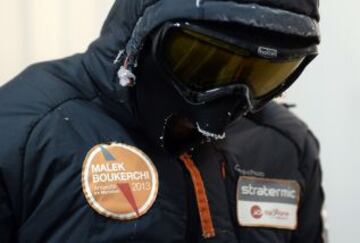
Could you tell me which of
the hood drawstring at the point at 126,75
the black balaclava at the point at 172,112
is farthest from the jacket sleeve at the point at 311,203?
the hood drawstring at the point at 126,75

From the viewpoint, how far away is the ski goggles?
2.80 feet

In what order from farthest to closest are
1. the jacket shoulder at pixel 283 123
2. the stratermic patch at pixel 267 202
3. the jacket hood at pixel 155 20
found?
the jacket shoulder at pixel 283 123, the stratermic patch at pixel 267 202, the jacket hood at pixel 155 20

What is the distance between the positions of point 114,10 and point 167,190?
302 mm

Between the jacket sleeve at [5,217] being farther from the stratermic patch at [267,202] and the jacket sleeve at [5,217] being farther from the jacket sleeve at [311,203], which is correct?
the jacket sleeve at [311,203]

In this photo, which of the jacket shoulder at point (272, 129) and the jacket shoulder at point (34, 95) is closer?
the jacket shoulder at point (34, 95)

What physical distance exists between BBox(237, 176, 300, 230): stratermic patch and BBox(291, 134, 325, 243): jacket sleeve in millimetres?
38

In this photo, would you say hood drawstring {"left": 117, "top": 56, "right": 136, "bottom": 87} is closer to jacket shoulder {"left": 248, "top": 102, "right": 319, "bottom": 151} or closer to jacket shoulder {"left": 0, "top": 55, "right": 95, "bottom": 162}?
jacket shoulder {"left": 0, "top": 55, "right": 95, "bottom": 162}

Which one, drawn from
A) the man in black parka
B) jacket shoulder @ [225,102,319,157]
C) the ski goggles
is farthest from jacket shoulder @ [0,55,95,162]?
jacket shoulder @ [225,102,319,157]

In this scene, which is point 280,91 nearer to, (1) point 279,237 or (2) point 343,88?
(1) point 279,237

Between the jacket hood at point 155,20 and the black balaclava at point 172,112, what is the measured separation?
27 millimetres

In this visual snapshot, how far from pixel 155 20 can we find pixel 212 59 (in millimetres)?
98

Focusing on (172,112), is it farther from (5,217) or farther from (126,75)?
(5,217)

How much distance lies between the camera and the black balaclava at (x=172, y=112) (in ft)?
2.95

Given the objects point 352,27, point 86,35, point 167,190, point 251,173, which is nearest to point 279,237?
point 251,173
